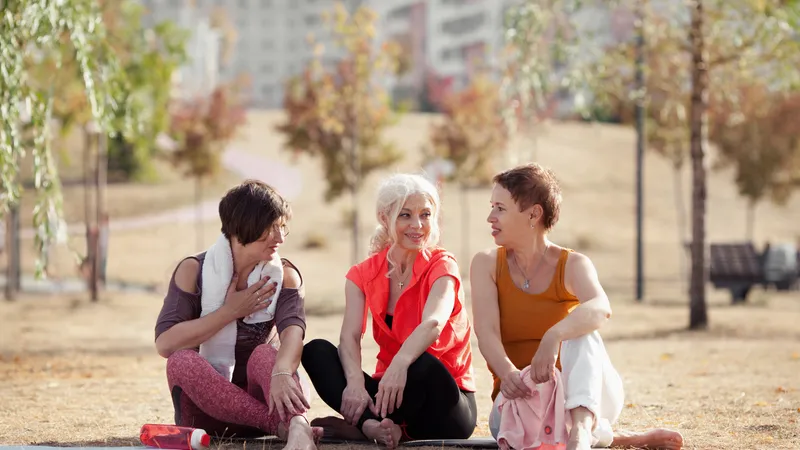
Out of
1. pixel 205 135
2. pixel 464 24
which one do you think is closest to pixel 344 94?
pixel 205 135

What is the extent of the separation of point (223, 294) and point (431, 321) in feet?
3.17

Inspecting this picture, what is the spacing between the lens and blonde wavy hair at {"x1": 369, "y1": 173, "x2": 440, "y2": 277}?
17.4 ft

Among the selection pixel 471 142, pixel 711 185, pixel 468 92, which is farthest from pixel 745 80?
pixel 711 185

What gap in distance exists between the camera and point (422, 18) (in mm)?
101750

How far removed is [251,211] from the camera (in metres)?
5.13

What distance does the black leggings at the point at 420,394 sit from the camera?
5.05 meters

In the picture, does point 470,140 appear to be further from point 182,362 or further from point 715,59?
point 182,362

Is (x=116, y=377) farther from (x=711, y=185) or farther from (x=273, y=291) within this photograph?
(x=711, y=185)

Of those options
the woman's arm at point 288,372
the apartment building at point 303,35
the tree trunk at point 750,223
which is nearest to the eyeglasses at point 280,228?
the woman's arm at point 288,372

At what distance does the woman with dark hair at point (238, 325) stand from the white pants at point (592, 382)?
1.15m

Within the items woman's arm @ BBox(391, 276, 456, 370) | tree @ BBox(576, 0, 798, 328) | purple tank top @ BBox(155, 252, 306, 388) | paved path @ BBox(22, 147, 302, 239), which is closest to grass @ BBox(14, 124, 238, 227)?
paved path @ BBox(22, 147, 302, 239)

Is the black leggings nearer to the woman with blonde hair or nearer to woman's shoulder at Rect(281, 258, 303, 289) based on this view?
the woman with blonde hair

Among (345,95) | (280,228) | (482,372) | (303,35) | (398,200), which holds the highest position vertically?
(303,35)

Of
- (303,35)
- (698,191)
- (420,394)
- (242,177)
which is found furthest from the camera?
(303,35)
